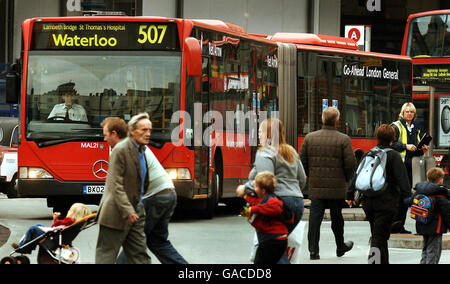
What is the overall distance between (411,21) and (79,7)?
40.8 feet

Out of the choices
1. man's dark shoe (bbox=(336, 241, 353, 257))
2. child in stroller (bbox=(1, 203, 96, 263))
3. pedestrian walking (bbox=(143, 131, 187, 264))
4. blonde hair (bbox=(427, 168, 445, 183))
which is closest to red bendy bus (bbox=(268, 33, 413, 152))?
man's dark shoe (bbox=(336, 241, 353, 257))

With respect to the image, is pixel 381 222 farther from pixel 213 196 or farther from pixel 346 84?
pixel 346 84

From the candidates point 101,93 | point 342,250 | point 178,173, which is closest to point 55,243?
point 342,250

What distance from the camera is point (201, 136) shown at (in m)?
16.1

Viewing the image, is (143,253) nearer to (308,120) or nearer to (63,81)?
(63,81)

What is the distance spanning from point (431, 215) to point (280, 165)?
1.75m

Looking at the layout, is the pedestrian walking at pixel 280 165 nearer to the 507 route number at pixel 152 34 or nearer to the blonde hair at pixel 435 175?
the blonde hair at pixel 435 175

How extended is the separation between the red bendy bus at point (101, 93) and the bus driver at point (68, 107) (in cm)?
6

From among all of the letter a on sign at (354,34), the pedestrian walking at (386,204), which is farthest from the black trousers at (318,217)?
the letter a on sign at (354,34)

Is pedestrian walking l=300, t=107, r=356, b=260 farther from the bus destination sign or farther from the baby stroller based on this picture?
the bus destination sign

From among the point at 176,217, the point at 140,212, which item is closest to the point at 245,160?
the point at 176,217

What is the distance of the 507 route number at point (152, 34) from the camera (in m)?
15.9

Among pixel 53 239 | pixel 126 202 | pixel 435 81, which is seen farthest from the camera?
pixel 435 81
